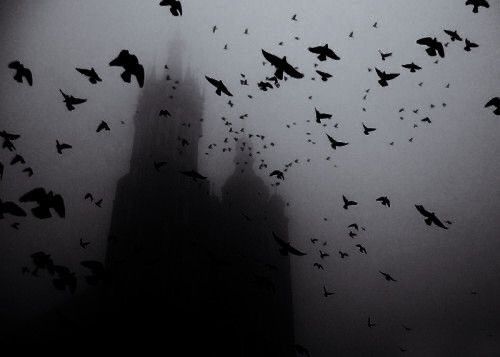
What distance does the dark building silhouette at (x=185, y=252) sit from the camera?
3481 centimetres

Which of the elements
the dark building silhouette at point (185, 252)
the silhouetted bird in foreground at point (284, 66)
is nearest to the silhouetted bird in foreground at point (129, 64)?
the silhouetted bird in foreground at point (284, 66)

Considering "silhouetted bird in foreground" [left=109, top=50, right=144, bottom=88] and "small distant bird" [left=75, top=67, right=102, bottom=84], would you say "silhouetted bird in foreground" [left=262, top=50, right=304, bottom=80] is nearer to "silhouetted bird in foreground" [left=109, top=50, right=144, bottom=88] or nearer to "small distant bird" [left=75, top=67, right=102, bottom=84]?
"silhouetted bird in foreground" [left=109, top=50, right=144, bottom=88]

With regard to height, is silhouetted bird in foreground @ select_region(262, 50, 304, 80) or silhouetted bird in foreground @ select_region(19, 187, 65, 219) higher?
silhouetted bird in foreground @ select_region(262, 50, 304, 80)

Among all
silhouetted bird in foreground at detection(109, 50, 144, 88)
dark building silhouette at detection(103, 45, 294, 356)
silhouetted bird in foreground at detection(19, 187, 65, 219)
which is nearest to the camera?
silhouetted bird in foreground at detection(19, 187, 65, 219)

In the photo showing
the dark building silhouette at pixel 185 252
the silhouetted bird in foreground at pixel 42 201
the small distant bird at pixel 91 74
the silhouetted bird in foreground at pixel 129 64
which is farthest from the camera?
the dark building silhouette at pixel 185 252

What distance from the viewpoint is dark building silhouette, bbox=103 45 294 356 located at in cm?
3481

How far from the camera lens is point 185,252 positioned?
3881 centimetres

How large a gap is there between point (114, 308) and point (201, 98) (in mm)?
30996

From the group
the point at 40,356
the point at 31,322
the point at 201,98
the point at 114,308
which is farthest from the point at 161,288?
the point at 201,98

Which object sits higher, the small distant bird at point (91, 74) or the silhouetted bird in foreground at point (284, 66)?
the small distant bird at point (91, 74)

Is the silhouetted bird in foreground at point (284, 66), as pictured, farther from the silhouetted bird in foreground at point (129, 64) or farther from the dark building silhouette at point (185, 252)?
the dark building silhouette at point (185, 252)

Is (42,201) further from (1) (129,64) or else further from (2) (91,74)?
(2) (91,74)

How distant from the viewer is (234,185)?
184 ft

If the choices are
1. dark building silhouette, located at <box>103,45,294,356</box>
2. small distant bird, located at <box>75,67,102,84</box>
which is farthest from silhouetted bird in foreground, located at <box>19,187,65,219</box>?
dark building silhouette, located at <box>103,45,294,356</box>
